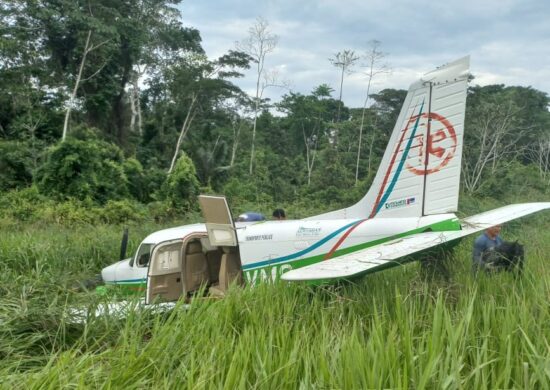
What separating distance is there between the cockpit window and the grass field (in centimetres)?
257

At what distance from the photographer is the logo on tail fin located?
21.4 ft

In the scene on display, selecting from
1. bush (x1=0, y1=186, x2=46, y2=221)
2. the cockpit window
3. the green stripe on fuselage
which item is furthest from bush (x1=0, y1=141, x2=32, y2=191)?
the green stripe on fuselage

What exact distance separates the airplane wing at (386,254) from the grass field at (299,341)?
27cm

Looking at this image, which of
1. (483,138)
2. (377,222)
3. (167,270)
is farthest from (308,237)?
(483,138)

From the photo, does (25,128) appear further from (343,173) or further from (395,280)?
(395,280)

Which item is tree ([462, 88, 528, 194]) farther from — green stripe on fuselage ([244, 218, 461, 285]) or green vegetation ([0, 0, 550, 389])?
green stripe on fuselage ([244, 218, 461, 285])

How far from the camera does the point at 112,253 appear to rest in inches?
445

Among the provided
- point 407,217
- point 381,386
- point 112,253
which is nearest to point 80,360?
point 381,386

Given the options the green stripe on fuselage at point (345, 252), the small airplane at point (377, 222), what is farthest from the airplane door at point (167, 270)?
the green stripe on fuselage at point (345, 252)

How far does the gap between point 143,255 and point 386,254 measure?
181 inches

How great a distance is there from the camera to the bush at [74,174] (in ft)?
67.7

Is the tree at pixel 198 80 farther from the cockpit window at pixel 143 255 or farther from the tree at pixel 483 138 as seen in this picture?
A: the cockpit window at pixel 143 255

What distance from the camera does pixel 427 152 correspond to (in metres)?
6.70

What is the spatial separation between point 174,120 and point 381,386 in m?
31.4
